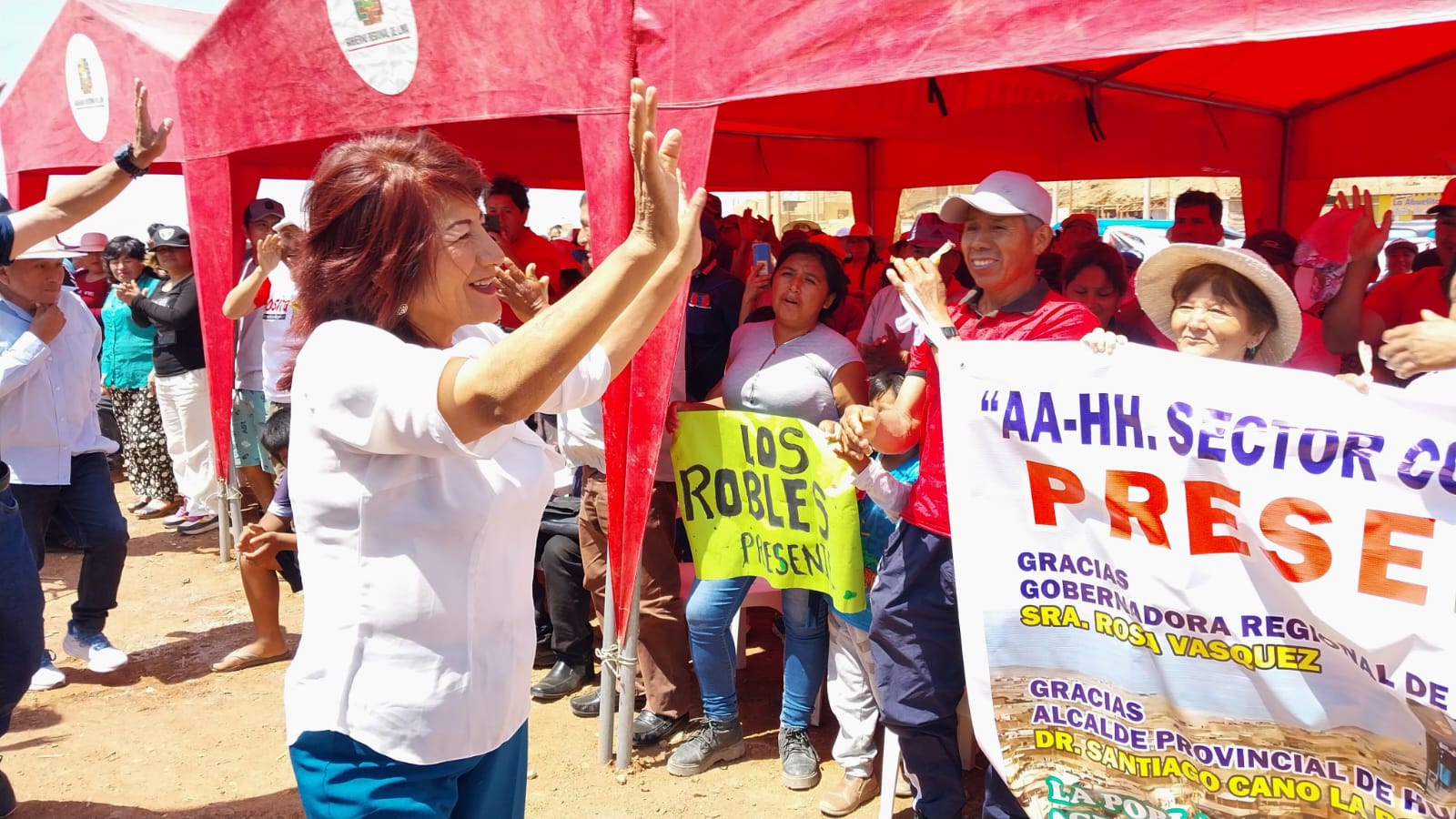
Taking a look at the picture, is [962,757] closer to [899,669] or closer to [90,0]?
[899,669]

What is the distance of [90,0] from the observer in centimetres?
629

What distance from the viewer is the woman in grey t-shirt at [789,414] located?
12.0ft

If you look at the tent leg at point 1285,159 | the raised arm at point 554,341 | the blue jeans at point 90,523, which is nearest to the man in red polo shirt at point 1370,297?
the raised arm at point 554,341

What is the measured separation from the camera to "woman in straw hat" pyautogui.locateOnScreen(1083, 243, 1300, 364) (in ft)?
8.15

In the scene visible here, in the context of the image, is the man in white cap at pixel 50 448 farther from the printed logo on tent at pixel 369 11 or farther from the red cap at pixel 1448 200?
the red cap at pixel 1448 200

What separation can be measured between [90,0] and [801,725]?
19.4 ft

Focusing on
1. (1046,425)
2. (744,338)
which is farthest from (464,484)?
(744,338)

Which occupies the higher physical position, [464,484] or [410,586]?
[464,484]

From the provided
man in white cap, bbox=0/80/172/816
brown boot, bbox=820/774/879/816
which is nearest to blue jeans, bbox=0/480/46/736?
man in white cap, bbox=0/80/172/816

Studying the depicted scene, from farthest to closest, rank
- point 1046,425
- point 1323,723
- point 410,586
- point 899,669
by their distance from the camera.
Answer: point 899,669 → point 1046,425 → point 1323,723 → point 410,586

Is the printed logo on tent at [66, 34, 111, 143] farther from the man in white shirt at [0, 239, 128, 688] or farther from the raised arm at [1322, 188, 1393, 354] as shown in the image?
the raised arm at [1322, 188, 1393, 354]

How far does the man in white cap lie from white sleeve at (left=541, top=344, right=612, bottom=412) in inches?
96.9

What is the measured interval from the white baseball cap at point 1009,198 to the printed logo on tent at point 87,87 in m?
5.54

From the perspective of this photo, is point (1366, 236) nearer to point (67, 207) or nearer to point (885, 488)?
point (885, 488)
